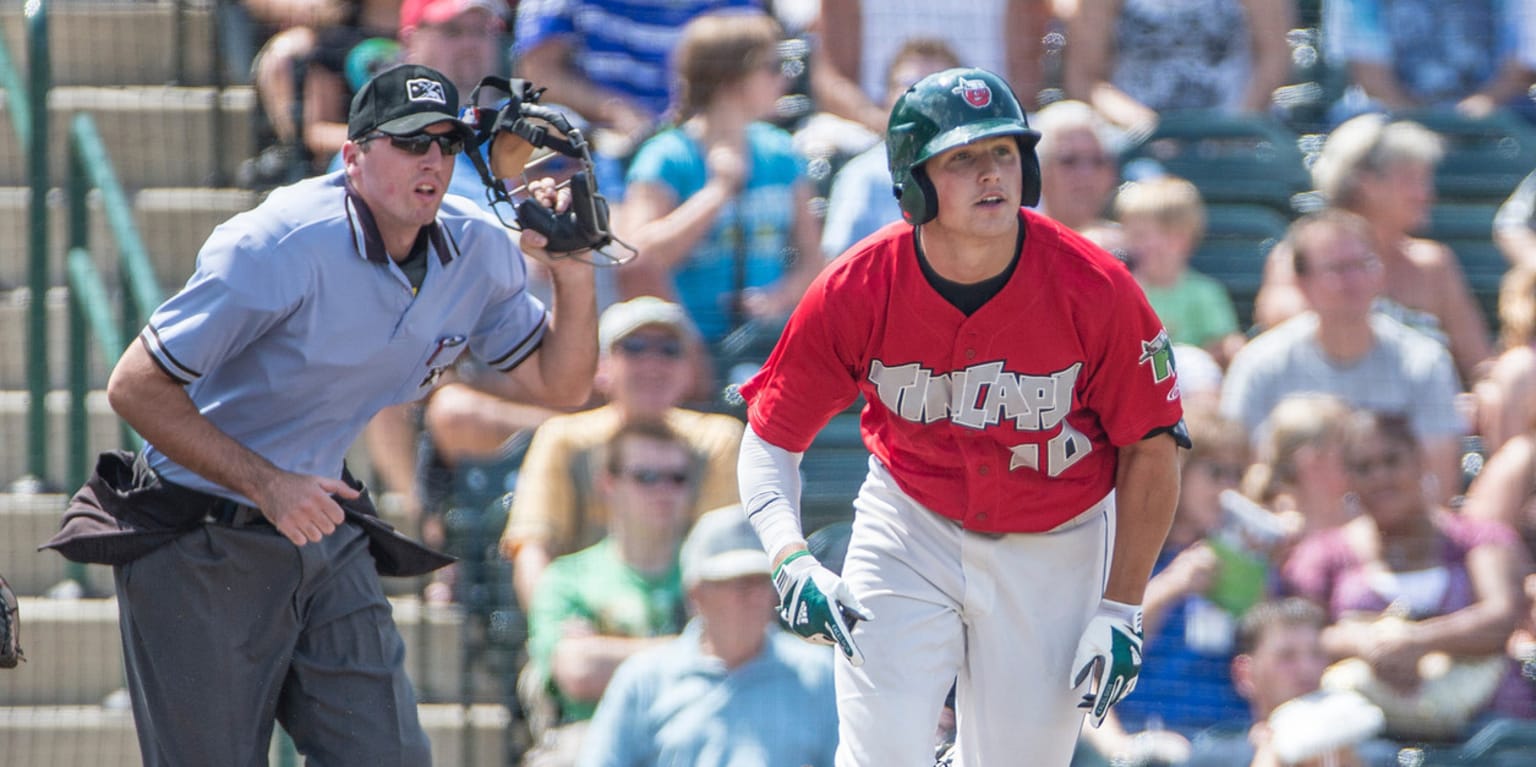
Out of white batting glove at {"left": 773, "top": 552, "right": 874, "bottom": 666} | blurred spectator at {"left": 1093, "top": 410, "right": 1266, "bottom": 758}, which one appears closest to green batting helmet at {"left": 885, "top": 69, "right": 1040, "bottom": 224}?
white batting glove at {"left": 773, "top": 552, "right": 874, "bottom": 666}

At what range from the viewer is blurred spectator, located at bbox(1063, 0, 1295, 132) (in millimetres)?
7434

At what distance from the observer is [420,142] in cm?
394

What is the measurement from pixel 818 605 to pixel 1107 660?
57 centimetres

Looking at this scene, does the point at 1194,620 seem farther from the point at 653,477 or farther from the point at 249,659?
the point at 249,659

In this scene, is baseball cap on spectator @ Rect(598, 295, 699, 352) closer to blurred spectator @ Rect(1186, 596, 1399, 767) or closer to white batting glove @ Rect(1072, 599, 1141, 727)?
blurred spectator @ Rect(1186, 596, 1399, 767)

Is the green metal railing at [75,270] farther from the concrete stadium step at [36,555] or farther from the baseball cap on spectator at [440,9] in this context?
the baseball cap on spectator at [440,9]

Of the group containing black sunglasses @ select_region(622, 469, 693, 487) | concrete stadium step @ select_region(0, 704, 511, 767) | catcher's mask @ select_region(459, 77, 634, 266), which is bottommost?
concrete stadium step @ select_region(0, 704, 511, 767)

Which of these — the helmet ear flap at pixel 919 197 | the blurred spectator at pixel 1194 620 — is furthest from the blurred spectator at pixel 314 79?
the helmet ear flap at pixel 919 197

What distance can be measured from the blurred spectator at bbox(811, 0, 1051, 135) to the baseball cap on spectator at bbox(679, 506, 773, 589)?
7.40ft

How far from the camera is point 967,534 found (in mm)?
3988

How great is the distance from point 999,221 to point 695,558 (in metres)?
1.98

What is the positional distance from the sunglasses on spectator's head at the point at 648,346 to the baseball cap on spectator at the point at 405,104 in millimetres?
1970

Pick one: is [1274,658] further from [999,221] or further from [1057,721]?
[999,221]

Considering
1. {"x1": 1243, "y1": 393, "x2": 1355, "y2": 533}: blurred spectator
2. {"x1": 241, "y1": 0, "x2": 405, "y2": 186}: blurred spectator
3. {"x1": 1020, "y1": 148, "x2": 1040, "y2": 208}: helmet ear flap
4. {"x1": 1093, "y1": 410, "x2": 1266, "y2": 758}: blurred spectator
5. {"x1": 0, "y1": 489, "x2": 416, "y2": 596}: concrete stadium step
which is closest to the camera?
{"x1": 1020, "y1": 148, "x2": 1040, "y2": 208}: helmet ear flap
